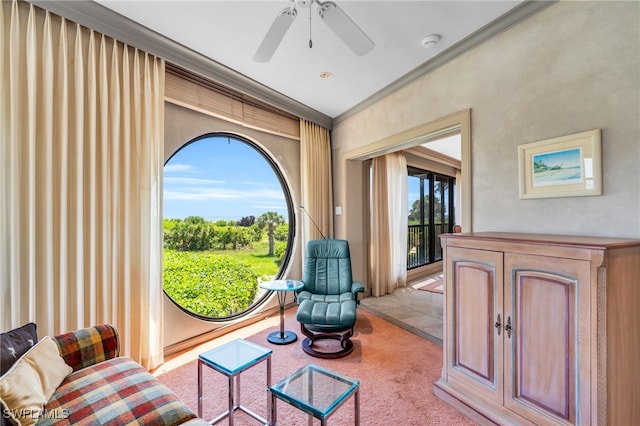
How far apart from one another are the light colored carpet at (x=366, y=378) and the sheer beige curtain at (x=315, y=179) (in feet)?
4.90

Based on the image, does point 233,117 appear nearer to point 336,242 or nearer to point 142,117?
point 142,117

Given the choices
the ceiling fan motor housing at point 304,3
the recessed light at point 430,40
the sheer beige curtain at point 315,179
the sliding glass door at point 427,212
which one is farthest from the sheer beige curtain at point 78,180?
the sliding glass door at point 427,212

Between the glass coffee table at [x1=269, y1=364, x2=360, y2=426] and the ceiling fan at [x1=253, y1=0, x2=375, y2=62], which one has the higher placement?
the ceiling fan at [x1=253, y1=0, x2=375, y2=62]

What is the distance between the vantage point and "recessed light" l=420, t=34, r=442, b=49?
229cm

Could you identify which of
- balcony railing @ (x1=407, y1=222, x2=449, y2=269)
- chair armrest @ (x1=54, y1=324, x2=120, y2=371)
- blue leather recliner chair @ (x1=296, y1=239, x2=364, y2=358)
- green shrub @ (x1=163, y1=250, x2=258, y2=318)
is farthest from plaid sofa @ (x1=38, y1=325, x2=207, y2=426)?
balcony railing @ (x1=407, y1=222, x2=449, y2=269)

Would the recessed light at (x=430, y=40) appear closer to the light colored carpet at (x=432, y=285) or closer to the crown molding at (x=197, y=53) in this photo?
the crown molding at (x=197, y=53)

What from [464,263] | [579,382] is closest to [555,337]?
[579,382]

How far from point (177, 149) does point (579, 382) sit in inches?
133

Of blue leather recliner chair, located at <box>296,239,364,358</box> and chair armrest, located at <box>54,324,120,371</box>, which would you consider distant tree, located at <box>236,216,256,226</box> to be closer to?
blue leather recliner chair, located at <box>296,239,364,358</box>

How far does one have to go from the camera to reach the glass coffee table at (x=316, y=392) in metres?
1.32

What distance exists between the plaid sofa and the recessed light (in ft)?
9.89

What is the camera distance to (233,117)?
314 centimetres

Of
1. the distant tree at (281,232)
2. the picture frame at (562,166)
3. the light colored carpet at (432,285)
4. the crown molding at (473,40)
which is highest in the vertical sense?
the crown molding at (473,40)

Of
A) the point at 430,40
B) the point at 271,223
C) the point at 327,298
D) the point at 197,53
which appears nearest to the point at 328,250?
the point at 327,298
